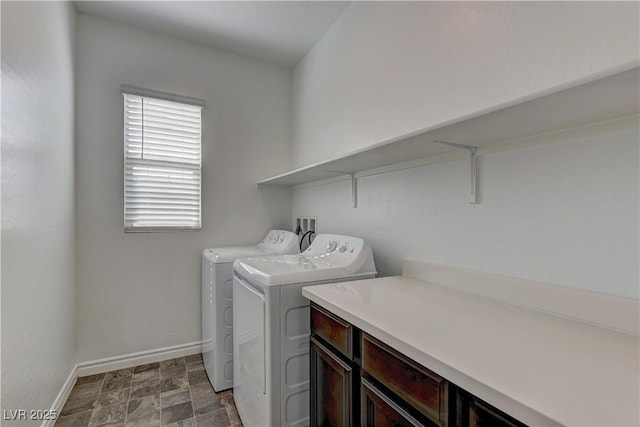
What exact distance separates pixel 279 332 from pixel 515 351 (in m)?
0.90

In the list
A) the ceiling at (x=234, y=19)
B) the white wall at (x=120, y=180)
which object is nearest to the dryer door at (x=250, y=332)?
the white wall at (x=120, y=180)

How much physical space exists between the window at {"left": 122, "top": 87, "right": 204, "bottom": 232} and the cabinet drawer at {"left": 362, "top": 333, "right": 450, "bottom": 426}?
1.98m

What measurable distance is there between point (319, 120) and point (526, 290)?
1.90 metres

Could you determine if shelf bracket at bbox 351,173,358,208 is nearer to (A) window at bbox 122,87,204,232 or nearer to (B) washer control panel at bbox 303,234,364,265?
(B) washer control panel at bbox 303,234,364,265

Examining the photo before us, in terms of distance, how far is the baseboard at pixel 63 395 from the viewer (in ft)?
5.29

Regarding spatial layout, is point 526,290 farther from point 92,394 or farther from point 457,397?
point 92,394

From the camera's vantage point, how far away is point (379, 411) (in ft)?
2.92

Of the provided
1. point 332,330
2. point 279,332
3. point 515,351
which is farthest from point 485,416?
point 279,332

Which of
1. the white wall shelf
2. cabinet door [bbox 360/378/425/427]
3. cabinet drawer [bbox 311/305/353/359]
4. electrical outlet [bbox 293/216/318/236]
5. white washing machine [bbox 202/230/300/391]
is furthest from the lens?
electrical outlet [bbox 293/216/318/236]

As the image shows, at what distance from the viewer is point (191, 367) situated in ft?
7.45

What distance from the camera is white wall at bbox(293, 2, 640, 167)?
92 cm

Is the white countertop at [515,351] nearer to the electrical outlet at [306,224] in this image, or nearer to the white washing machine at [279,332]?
the white washing machine at [279,332]

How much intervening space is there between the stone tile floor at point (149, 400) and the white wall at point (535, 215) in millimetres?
1376

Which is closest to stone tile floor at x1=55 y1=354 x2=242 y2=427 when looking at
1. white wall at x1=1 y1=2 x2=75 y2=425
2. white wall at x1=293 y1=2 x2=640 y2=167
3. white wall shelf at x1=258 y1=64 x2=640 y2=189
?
white wall at x1=1 y1=2 x2=75 y2=425
